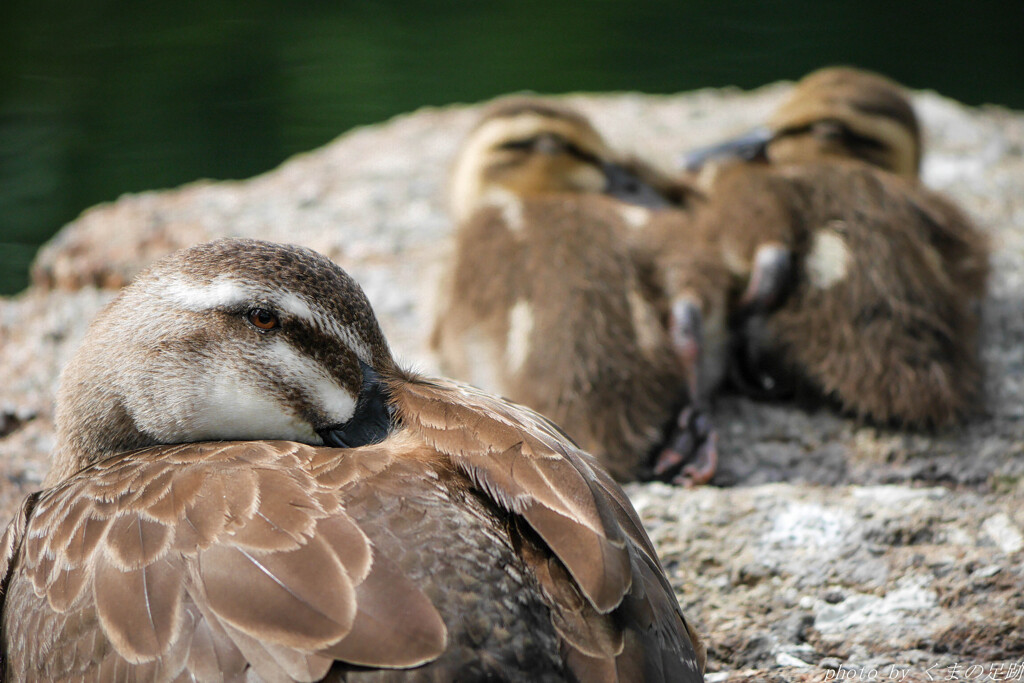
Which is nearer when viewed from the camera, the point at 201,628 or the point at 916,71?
the point at 201,628

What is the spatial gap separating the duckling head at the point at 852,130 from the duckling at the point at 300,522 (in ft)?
7.55

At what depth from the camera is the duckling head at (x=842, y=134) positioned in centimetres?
391

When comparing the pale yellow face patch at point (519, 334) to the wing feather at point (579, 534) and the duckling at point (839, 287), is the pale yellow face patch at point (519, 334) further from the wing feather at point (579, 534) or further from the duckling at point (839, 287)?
the wing feather at point (579, 534)

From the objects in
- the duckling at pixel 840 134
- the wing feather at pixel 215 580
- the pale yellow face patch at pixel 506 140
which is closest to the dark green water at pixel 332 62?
the pale yellow face patch at pixel 506 140

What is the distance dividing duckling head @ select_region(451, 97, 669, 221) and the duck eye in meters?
1.90

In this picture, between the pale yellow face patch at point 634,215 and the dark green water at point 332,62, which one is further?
the dark green water at point 332,62

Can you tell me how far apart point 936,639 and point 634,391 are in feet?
3.52

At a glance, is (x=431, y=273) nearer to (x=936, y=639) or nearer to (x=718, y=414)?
(x=718, y=414)

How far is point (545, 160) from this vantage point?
383cm

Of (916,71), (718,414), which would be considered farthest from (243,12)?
(718,414)

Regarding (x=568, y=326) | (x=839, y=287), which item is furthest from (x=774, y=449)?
(x=568, y=326)

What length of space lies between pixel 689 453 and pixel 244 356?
4.59ft

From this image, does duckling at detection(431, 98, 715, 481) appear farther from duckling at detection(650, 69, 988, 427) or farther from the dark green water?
the dark green water

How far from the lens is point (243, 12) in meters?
6.58
